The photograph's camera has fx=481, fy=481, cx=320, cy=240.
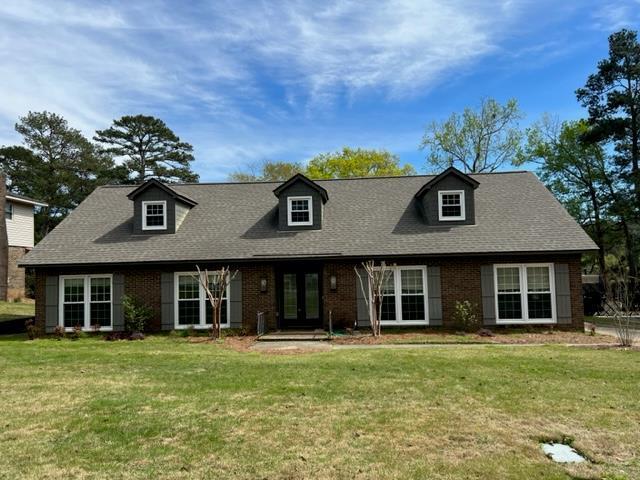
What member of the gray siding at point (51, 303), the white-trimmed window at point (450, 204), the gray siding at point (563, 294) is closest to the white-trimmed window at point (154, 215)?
the gray siding at point (51, 303)

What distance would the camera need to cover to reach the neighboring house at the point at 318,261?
15.8 m

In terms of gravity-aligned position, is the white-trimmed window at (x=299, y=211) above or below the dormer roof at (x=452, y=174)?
below

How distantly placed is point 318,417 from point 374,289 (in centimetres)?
904

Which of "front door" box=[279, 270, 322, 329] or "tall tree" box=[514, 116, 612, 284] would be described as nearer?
"front door" box=[279, 270, 322, 329]

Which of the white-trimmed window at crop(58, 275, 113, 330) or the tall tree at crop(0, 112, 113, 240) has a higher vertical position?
the tall tree at crop(0, 112, 113, 240)

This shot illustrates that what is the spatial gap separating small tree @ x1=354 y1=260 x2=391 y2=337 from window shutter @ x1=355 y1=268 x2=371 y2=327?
7 centimetres

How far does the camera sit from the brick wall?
95.3ft

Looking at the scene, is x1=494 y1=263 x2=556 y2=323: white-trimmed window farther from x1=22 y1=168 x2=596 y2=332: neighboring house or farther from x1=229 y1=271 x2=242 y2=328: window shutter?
x1=229 y1=271 x2=242 y2=328: window shutter

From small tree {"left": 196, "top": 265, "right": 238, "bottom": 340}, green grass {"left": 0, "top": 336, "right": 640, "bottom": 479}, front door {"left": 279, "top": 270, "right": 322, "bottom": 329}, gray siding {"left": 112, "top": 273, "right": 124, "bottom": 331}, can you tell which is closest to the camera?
green grass {"left": 0, "top": 336, "right": 640, "bottom": 479}

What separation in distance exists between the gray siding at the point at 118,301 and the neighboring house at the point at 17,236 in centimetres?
1699

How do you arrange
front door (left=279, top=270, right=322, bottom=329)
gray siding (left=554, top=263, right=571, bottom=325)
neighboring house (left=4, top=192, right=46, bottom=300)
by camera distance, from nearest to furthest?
gray siding (left=554, top=263, right=571, bottom=325) < front door (left=279, top=270, right=322, bottom=329) < neighboring house (left=4, top=192, right=46, bottom=300)

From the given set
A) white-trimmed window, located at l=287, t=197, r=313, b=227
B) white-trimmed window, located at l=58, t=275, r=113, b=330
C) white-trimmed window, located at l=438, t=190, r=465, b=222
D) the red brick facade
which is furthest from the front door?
white-trimmed window, located at l=58, t=275, r=113, b=330

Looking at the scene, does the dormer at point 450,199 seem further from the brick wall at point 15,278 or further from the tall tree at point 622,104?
the brick wall at point 15,278

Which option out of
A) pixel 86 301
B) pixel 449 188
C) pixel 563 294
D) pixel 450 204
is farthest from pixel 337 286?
pixel 86 301
